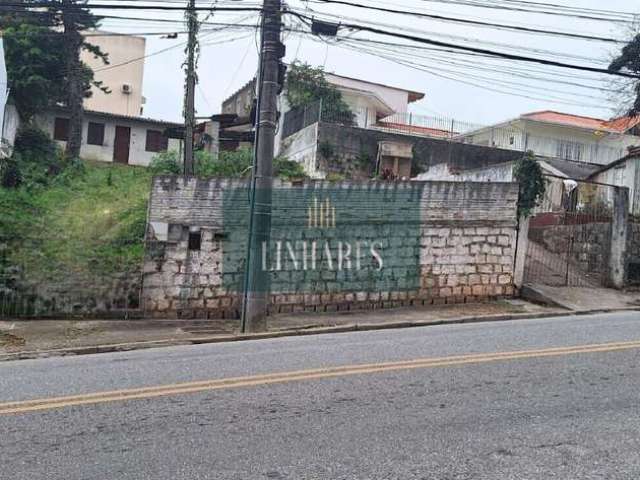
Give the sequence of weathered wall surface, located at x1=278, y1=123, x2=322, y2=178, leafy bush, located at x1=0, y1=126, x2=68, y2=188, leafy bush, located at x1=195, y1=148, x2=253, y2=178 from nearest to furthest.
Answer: leafy bush, located at x1=195, y1=148, x2=253, y2=178 < weathered wall surface, located at x1=278, y1=123, x2=322, y2=178 < leafy bush, located at x1=0, y1=126, x2=68, y2=188

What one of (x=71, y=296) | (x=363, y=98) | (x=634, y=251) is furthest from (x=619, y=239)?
(x=363, y=98)

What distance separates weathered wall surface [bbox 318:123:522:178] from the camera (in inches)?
869

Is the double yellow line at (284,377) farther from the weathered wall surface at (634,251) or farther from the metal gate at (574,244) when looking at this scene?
the weathered wall surface at (634,251)

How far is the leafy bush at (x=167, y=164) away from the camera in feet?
77.9

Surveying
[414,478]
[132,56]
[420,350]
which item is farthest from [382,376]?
[132,56]

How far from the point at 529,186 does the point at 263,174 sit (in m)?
6.57

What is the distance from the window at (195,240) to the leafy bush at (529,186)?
7317mm

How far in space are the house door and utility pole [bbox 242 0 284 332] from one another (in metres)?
26.4

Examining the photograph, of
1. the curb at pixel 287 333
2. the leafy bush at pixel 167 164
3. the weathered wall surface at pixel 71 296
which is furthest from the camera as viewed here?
the leafy bush at pixel 167 164

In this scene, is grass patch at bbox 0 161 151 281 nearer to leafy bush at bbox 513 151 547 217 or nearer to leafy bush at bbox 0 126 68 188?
leafy bush at bbox 0 126 68 188

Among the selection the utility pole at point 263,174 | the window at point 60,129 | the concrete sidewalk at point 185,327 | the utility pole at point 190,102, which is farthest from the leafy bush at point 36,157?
the utility pole at point 263,174

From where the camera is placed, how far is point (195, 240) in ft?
40.4

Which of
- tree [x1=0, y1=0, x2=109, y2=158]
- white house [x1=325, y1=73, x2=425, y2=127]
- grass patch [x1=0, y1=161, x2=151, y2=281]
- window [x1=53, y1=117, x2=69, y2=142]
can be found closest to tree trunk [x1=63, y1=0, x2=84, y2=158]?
tree [x1=0, y1=0, x2=109, y2=158]

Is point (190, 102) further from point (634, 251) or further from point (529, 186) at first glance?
point (634, 251)
